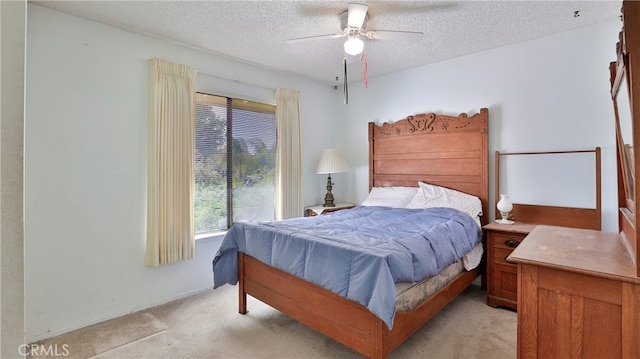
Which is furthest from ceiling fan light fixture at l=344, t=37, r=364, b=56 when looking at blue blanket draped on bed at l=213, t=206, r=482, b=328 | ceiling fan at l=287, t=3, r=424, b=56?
blue blanket draped on bed at l=213, t=206, r=482, b=328

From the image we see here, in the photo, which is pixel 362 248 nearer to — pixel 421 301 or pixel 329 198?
pixel 421 301

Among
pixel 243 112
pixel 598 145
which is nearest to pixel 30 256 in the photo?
pixel 243 112

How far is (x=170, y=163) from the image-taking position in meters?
3.01

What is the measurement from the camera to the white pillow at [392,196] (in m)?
3.72

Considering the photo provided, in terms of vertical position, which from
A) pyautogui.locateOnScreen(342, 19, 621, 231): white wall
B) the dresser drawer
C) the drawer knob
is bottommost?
the dresser drawer

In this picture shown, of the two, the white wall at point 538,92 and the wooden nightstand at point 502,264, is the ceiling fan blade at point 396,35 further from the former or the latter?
the wooden nightstand at point 502,264

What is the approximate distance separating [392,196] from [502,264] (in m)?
1.42

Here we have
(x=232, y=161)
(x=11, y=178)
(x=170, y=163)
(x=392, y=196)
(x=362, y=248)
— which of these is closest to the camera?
(x=11, y=178)

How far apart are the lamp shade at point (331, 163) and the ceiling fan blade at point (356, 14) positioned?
2.06m

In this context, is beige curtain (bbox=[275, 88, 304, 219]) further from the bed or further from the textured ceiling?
the bed

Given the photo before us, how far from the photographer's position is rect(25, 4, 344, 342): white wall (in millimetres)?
2367

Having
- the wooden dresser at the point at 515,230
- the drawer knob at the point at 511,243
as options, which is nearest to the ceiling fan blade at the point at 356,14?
the wooden dresser at the point at 515,230

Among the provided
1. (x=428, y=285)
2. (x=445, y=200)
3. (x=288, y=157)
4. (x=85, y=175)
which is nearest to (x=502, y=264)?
(x=445, y=200)

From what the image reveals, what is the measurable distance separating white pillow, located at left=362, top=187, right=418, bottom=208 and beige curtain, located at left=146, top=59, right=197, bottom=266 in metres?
2.18
